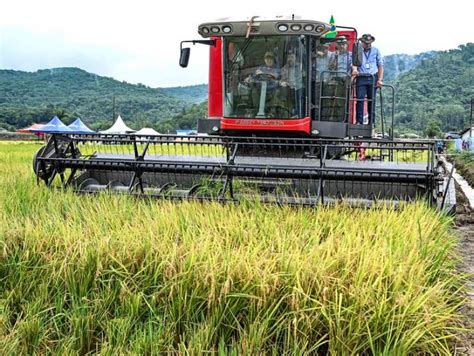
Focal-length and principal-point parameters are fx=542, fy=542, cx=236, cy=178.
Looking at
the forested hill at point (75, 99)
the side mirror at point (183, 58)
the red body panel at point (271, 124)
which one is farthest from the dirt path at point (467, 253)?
the forested hill at point (75, 99)

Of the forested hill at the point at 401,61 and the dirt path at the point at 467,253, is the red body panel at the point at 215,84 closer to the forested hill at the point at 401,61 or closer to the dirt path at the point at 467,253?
the dirt path at the point at 467,253

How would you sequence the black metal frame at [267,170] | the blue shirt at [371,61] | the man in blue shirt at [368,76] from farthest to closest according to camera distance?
the blue shirt at [371,61] < the man in blue shirt at [368,76] < the black metal frame at [267,170]

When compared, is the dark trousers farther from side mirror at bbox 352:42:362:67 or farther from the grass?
the grass

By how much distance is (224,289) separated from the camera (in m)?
2.70

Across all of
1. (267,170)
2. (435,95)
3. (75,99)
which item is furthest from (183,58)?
(75,99)

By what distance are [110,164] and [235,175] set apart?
1458 millimetres

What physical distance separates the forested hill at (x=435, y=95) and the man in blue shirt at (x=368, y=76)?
4284 cm

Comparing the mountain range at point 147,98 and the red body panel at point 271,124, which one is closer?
the red body panel at point 271,124

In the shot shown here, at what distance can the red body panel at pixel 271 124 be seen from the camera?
6.39 m

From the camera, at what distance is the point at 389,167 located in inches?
200

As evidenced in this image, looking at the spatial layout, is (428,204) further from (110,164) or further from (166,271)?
(110,164)

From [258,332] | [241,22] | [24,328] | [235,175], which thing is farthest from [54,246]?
[241,22]

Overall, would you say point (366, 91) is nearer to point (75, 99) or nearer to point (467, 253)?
point (467, 253)

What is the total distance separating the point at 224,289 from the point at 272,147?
379 centimetres
